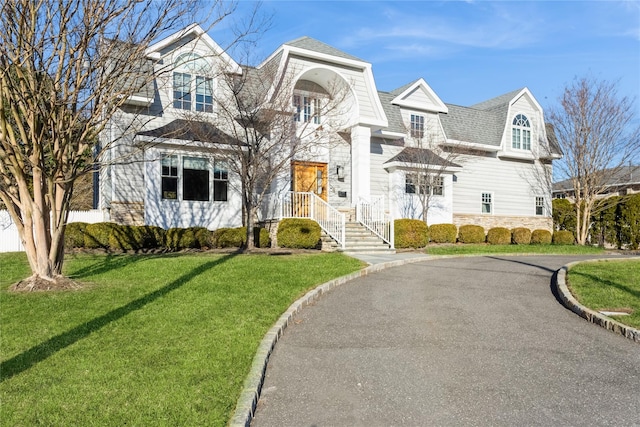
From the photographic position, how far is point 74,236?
12.9 metres

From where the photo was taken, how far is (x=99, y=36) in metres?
8.07

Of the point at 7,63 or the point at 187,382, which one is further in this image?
the point at 7,63

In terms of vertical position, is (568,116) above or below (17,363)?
above

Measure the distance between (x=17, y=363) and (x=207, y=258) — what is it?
691 cm

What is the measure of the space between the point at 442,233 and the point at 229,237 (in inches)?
373

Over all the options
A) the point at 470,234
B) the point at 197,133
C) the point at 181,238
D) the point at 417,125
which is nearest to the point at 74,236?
the point at 181,238

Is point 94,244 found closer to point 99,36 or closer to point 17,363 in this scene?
point 99,36

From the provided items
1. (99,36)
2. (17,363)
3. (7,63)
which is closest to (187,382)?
(17,363)

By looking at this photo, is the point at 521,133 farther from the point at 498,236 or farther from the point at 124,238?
the point at 124,238

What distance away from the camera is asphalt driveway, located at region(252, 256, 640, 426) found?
3.74m

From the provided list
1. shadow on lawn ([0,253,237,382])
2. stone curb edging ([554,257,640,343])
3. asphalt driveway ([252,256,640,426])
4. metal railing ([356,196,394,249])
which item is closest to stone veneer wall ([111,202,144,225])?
metal railing ([356,196,394,249])

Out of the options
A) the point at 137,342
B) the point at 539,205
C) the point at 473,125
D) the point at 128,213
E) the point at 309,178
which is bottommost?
the point at 137,342

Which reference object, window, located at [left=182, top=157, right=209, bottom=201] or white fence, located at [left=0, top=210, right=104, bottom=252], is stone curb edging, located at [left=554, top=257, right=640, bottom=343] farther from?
white fence, located at [left=0, top=210, right=104, bottom=252]

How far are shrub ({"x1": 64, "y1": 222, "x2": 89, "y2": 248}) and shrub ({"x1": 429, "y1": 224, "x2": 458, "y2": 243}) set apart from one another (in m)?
13.3
